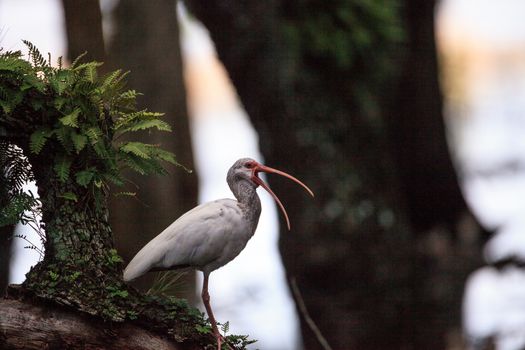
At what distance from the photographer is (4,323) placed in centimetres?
442

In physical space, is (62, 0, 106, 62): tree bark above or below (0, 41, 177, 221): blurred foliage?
above

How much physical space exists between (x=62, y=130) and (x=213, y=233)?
0.80 metres

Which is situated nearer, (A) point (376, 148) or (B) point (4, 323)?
(B) point (4, 323)

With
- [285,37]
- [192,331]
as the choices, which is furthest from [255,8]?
[192,331]

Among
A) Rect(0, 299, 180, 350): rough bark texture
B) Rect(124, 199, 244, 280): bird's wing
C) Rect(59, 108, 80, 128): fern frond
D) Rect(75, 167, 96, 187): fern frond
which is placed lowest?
Rect(0, 299, 180, 350): rough bark texture

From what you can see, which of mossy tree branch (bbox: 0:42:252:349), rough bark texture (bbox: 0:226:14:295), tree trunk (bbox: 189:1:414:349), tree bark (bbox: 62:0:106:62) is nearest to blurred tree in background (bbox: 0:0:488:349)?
tree trunk (bbox: 189:1:414:349)

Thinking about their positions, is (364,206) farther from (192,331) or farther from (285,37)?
(192,331)

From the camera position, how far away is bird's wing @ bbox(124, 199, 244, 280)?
4445 millimetres

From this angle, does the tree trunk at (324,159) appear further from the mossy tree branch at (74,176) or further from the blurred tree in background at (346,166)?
the mossy tree branch at (74,176)

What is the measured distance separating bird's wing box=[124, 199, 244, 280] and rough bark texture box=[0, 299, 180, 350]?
278mm

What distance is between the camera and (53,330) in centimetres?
447

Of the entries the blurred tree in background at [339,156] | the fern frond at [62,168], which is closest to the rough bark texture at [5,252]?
the fern frond at [62,168]

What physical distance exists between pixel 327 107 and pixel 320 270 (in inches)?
56.8

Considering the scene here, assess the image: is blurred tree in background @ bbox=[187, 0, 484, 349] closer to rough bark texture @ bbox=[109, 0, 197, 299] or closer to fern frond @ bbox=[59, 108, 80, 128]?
rough bark texture @ bbox=[109, 0, 197, 299]
